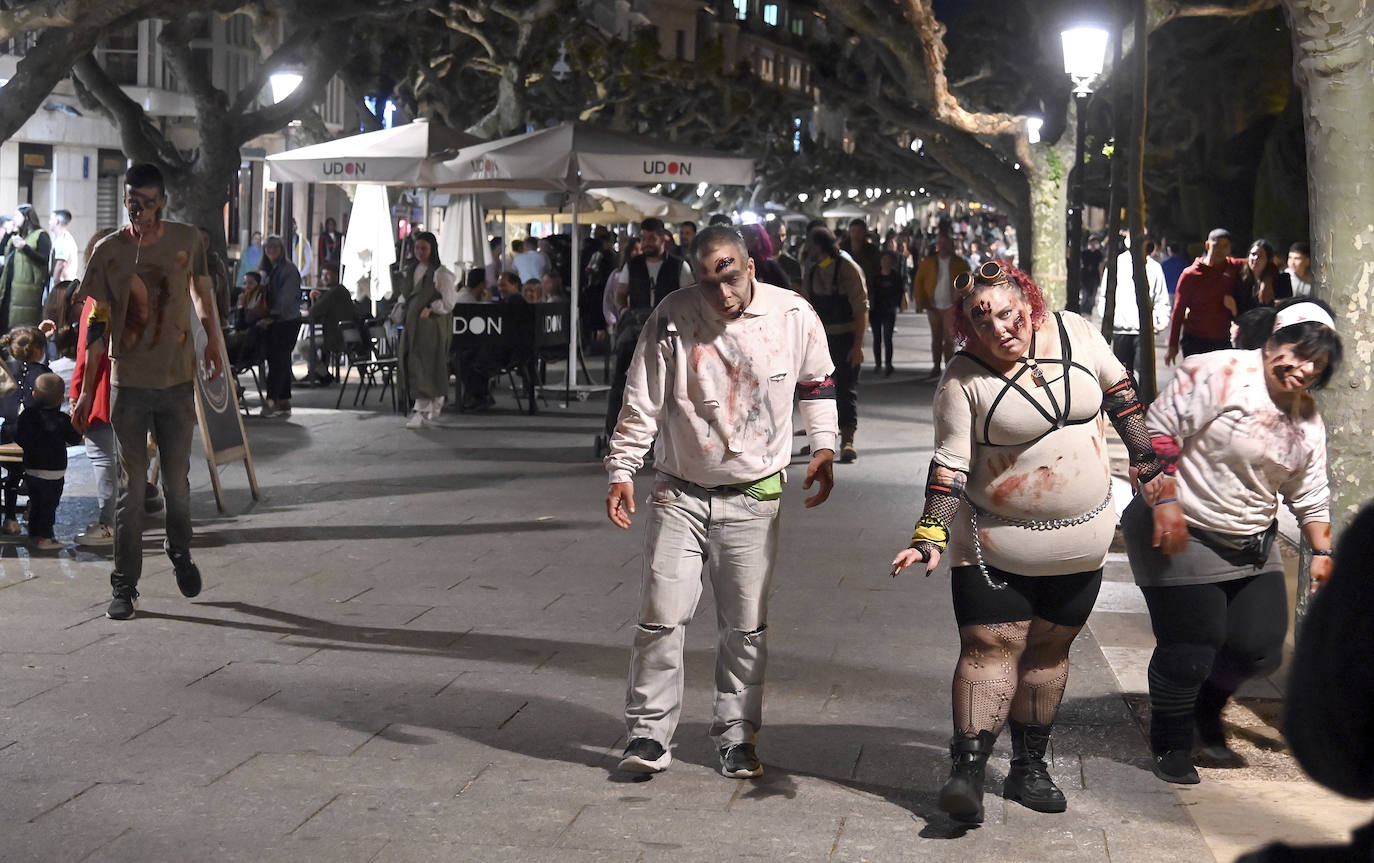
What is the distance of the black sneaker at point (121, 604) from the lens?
25.0 ft

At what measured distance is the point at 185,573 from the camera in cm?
793

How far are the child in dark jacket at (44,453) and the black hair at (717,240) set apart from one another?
16.5 feet

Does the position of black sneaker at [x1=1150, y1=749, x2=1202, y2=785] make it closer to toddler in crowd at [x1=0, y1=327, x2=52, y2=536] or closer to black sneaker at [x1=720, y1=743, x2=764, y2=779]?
black sneaker at [x1=720, y1=743, x2=764, y2=779]

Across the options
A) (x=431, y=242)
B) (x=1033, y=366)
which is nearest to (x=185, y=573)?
(x=1033, y=366)

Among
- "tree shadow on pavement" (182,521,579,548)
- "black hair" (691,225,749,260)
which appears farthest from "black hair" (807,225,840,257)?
"black hair" (691,225,749,260)

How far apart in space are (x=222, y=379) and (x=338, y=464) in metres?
2.20

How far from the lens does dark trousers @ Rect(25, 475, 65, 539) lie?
9.27 m

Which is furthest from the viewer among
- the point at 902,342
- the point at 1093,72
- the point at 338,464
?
the point at 902,342

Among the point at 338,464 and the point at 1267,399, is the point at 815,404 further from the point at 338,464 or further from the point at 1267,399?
the point at 338,464

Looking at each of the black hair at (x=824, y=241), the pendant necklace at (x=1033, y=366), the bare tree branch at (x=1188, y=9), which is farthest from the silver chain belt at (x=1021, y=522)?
the bare tree branch at (x=1188, y=9)

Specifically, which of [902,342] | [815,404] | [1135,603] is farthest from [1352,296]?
[902,342]

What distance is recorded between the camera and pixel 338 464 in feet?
42.7

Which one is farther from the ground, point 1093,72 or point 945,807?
point 1093,72

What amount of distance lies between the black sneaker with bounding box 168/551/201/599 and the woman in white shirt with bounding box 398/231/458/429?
7.57 meters
